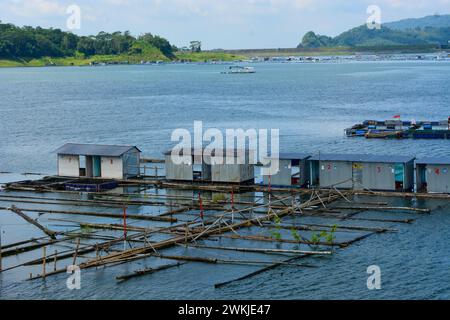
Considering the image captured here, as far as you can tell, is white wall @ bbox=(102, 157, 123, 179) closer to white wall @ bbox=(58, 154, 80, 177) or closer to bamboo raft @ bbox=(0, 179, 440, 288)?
white wall @ bbox=(58, 154, 80, 177)

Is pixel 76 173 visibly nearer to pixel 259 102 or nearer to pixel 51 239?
pixel 51 239

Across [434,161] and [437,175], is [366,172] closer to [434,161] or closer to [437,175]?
[434,161]

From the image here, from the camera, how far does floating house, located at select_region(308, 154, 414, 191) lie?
44.8m

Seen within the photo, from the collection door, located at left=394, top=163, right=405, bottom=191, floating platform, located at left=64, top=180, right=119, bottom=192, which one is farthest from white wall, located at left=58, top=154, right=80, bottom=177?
door, located at left=394, top=163, right=405, bottom=191

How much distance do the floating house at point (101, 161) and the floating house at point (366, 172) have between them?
39.1ft

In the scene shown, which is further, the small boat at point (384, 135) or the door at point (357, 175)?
the small boat at point (384, 135)

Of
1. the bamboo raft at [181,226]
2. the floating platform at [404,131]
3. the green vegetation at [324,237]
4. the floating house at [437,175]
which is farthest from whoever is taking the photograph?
the floating platform at [404,131]

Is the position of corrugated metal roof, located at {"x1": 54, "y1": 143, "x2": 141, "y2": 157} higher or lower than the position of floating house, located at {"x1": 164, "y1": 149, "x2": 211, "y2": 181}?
higher

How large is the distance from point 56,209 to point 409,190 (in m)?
18.9

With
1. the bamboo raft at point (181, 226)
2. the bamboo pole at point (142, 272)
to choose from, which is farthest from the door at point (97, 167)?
the bamboo pole at point (142, 272)

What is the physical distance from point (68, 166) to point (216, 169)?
10.4 meters

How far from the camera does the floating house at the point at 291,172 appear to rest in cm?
4694

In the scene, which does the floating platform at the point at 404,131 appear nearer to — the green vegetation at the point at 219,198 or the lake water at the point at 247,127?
the lake water at the point at 247,127

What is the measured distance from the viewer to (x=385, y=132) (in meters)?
78.8
